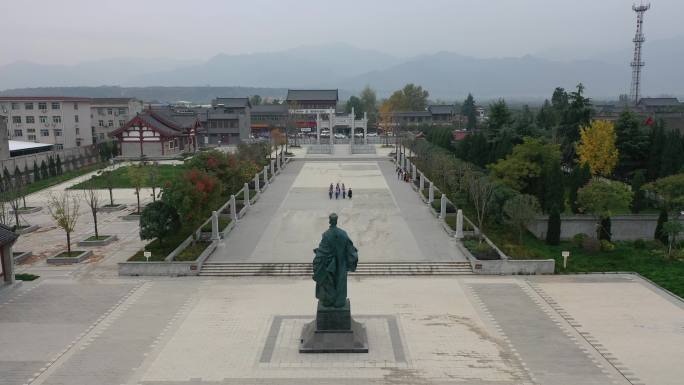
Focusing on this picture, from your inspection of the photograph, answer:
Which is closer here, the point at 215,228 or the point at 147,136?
the point at 215,228

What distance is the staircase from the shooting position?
1945 centimetres

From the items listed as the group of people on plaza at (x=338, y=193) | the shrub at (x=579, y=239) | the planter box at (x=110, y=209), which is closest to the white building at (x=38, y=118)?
the planter box at (x=110, y=209)

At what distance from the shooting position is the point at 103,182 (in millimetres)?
40062

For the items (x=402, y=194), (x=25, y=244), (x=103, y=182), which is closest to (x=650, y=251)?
(x=402, y=194)

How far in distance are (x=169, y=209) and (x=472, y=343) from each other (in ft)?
40.4

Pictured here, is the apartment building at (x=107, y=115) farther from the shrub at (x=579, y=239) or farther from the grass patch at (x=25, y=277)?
the shrub at (x=579, y=239)

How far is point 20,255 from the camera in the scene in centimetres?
2128

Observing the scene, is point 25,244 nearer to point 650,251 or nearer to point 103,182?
point 103,182

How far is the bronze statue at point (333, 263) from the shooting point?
43.2 ft

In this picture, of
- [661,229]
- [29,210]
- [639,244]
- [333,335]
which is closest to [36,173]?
[29,210]

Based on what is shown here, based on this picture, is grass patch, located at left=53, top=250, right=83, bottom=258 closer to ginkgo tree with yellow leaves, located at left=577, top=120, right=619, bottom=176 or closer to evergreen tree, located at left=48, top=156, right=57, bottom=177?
evergreen tree, located at left=48, top=156, right=57, bottom=177

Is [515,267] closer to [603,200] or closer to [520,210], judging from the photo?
[520,210]

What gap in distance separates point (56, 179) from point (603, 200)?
122ft

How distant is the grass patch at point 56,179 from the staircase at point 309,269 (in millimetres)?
22949
